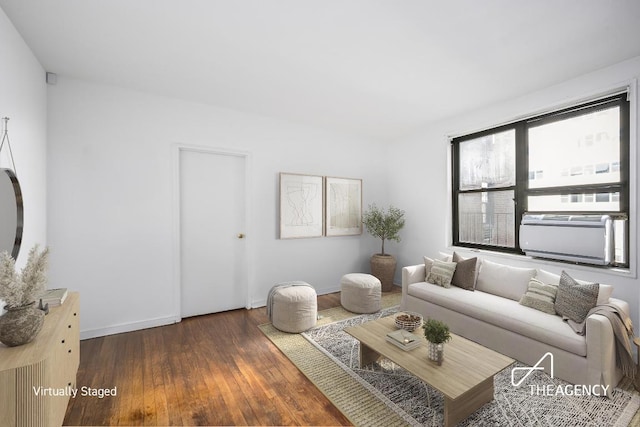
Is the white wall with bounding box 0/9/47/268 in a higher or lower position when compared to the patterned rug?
higher

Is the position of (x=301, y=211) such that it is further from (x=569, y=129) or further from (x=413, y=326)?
(x=569, y=129)

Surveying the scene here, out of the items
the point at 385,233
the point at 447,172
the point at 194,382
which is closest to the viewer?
the point at 194,382

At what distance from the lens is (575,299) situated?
7.50ft

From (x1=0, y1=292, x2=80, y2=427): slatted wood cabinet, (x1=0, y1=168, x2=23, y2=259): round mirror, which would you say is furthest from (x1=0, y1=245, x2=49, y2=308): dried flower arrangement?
(x1=0, y1=168, x2=23, y2=259): round mirror

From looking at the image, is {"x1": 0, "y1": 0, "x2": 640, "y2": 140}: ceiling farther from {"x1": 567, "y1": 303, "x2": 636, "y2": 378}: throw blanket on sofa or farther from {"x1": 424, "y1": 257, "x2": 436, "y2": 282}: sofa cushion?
{"x1": 567, "y1": 303, "x2": 636, "y2": 378}: throw blanket on sofa

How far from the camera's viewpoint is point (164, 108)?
10.6ft

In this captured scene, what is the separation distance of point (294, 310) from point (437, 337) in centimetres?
155

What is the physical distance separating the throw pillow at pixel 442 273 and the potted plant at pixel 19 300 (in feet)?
11.2

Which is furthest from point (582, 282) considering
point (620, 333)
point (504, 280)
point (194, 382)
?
point (194, 382)

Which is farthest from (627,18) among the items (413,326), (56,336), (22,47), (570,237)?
(22,47)

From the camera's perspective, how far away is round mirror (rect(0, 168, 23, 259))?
1.80 meters

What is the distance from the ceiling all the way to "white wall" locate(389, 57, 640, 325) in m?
0.16

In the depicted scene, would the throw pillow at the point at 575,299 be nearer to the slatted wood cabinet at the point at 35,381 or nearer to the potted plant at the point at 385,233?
the potted plant at the point at 385,233

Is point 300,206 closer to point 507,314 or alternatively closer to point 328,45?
point 328,45
